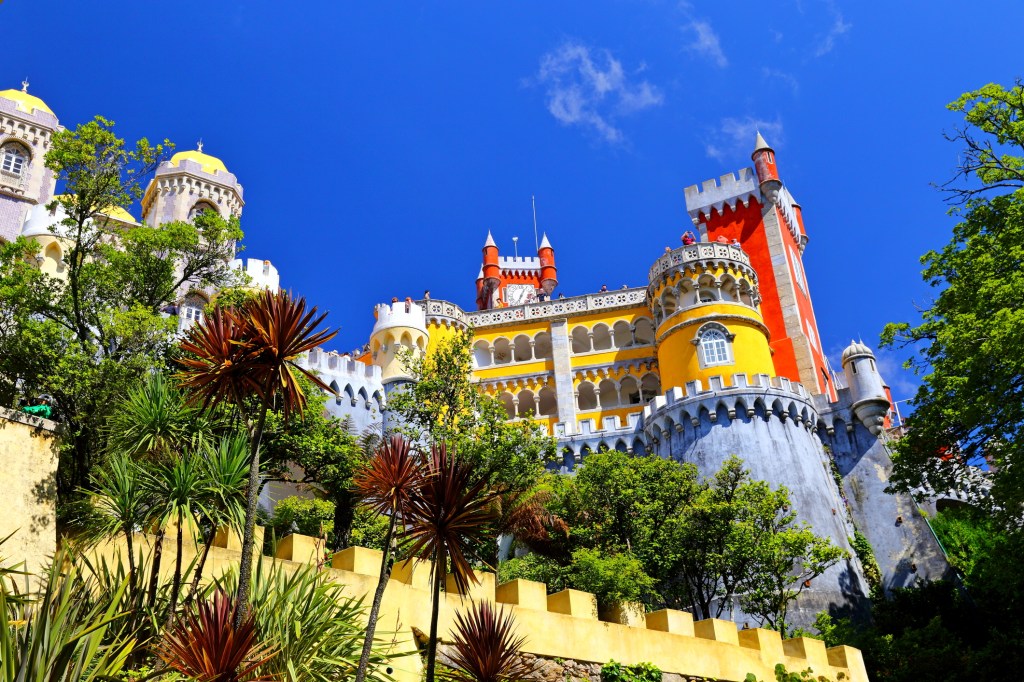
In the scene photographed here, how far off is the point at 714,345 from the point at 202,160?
34.4 metres

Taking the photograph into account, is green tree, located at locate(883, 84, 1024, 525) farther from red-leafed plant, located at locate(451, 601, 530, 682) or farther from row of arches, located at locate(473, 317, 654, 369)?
row of arches, located at locate(473, 317, 654, 369)

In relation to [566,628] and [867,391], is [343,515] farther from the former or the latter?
[867,391]

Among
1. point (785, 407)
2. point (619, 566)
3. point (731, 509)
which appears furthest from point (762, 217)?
point (619, 566)

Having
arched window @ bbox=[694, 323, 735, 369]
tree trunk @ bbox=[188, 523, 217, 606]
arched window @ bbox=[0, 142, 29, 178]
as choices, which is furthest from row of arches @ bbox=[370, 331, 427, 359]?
tree trunk @ bbox=[188, 523, 217, 606]

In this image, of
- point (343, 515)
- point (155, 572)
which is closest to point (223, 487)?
point (155, 572)

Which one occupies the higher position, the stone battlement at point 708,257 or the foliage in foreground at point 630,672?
the stone battlement at point 708,257

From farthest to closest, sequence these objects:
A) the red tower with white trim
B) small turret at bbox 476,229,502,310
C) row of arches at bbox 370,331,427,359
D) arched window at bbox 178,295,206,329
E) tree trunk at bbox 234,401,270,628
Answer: small turret at bbox 476,229,502,310 → the red tower with white trim → row of arches at bbox 370,331,427,359 → arched window at bbox 178,295,206,329 → tree trunk at bbox 234,401,270,628

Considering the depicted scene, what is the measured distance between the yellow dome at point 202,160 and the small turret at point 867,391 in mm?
39407

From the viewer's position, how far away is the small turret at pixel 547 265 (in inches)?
3330

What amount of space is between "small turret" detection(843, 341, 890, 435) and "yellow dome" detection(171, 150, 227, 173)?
39.4 metres

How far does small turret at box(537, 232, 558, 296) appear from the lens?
8459cm

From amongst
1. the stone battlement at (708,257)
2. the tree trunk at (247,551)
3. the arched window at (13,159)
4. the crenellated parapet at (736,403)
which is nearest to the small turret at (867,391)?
the crenellated parapet at (736,403)

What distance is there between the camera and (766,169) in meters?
56.0

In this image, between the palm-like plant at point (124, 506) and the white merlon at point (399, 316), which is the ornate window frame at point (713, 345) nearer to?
the white merlon at point (399, 316)
